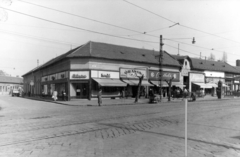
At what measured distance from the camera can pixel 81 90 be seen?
30.3 meters

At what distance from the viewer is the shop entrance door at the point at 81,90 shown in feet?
98.7

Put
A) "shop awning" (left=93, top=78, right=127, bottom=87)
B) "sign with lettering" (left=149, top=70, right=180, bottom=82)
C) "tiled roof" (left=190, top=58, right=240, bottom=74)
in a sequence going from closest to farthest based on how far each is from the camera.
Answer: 1. "shop awning" (left=93, top=78, right=127, bottom=87)
2. "sign with lettering" (left=149, top=70, right=180, bottom=82)
3. "tiled roof" (left=190, top=58, right=240, bottom=74)

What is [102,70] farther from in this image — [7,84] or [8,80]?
[8,80]

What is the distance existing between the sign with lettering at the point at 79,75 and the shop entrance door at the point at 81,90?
109 centimetres

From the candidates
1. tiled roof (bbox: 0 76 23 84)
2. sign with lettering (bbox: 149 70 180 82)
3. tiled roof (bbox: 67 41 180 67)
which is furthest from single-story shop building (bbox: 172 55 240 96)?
tiled roof (bbox: 0 76 23 84)

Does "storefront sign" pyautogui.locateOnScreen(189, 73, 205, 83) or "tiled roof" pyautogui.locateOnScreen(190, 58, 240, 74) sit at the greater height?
"tiled roof" pyautogui.locateOnScreen(190, 58, 240, 74)

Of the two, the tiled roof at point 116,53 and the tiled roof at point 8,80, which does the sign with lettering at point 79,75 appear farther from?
the tiled roof at point 8,80

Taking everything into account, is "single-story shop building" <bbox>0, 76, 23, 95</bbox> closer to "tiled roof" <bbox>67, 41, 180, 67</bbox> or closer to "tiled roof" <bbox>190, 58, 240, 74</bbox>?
"tiled roof" <bbox>67, 41, 180, 67</bbox>

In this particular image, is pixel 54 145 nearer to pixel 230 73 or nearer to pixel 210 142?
pixel 210 142

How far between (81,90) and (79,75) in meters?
2.24

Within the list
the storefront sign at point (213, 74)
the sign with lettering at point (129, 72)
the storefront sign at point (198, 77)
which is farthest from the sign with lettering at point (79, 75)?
the storefront sign at point (213, 74)

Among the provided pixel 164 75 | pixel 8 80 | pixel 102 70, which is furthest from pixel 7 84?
pixel 164 75

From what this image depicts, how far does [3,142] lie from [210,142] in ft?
20.8

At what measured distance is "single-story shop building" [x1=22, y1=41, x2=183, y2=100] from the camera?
29.7 metres
